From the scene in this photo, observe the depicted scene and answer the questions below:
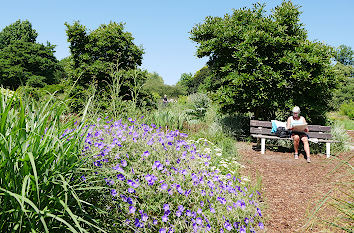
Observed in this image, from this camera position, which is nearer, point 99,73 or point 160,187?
point 160,187

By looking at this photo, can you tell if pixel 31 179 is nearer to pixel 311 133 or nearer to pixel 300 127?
pixel 300 127

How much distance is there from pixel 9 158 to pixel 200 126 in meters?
7.51

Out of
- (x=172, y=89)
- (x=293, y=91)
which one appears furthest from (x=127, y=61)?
(x=172, y=89)

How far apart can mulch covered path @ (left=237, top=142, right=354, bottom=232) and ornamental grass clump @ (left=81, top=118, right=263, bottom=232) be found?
28.3 inches

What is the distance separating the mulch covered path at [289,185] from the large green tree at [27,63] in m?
30.9

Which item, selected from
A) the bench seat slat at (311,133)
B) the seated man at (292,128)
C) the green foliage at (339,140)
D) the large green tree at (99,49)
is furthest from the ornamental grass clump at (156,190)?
the large green tree at (99,49)

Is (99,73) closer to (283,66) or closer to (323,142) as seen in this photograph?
(283,66)

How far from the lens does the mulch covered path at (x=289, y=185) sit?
9.80ft

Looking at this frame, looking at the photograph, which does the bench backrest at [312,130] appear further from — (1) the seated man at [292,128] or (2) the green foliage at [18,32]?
(2) the green foliage at [18,32]

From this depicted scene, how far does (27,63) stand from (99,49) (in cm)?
3107

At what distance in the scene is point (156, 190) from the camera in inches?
87.8

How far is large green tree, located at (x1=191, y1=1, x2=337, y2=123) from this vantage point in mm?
6750

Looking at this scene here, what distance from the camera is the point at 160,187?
2.17 meters

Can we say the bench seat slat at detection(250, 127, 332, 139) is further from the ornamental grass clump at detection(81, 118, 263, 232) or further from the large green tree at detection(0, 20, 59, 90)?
the large green tree at detection(0, 20, 59, 90)
